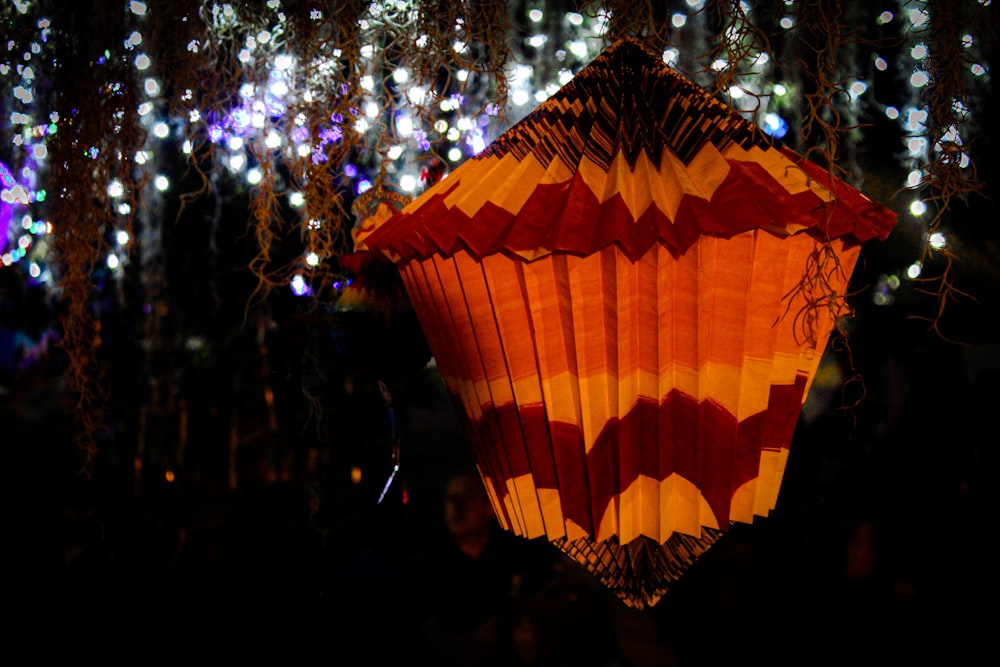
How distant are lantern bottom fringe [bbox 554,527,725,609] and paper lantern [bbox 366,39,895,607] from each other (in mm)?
52

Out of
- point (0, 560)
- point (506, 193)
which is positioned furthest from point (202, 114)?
point (0, 560)

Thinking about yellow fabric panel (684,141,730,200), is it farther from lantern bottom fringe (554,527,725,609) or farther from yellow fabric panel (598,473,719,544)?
lantern bottom fringe (554,527,725,609)

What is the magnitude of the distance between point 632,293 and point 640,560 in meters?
0.40

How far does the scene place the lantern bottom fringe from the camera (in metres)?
0.87

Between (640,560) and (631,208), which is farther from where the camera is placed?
(640,560)

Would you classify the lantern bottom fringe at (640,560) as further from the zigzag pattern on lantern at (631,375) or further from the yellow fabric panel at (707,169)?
the yellow fabric panel at (707,169)

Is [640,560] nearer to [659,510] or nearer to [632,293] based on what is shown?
[659,510]

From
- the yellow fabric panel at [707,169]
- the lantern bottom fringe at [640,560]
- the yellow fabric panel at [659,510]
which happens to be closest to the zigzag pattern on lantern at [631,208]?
the yellow fabric panel at [707,169]

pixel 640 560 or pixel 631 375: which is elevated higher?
pixel 631 375

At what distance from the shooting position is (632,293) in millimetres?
704

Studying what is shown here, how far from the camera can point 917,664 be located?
179cm

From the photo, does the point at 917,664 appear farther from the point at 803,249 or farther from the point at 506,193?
the point at 506,193

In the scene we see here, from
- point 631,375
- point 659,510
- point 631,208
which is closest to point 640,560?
point 659,510

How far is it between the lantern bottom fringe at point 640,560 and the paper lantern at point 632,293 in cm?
5
